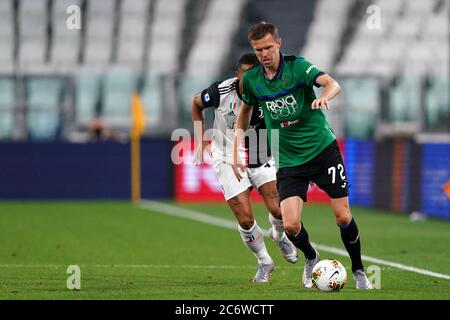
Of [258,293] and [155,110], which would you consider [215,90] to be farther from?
[155,110]

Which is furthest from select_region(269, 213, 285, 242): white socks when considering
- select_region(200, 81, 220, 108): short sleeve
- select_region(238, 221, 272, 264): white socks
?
select_region(200, 81, 220, 108): short sleeve

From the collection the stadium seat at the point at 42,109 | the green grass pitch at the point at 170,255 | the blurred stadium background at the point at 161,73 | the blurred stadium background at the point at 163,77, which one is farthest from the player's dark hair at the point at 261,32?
the stadium seat at the point at 42,109

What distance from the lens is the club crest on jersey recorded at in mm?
9414

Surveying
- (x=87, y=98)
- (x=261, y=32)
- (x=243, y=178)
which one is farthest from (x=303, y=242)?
(x=87, y=98)

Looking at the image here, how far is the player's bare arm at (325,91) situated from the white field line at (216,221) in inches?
101

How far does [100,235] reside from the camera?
53.6 feet

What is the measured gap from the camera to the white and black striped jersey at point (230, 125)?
35.2 feet

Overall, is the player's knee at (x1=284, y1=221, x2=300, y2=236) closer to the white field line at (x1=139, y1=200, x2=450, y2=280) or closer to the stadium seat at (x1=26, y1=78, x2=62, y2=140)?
the white field line at (x1=139, y1=200, x2=450, y2=280)

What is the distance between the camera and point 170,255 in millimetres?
13367

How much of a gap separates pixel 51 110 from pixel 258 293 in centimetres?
2132

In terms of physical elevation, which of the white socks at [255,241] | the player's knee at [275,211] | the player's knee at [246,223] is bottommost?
the white socks at [255,241]

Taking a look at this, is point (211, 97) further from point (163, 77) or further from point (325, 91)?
point (163, 77)

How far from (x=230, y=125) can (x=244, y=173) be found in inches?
18.6

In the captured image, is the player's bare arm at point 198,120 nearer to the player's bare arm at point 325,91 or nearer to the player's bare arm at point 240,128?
the player's bare arm at point 240,128
